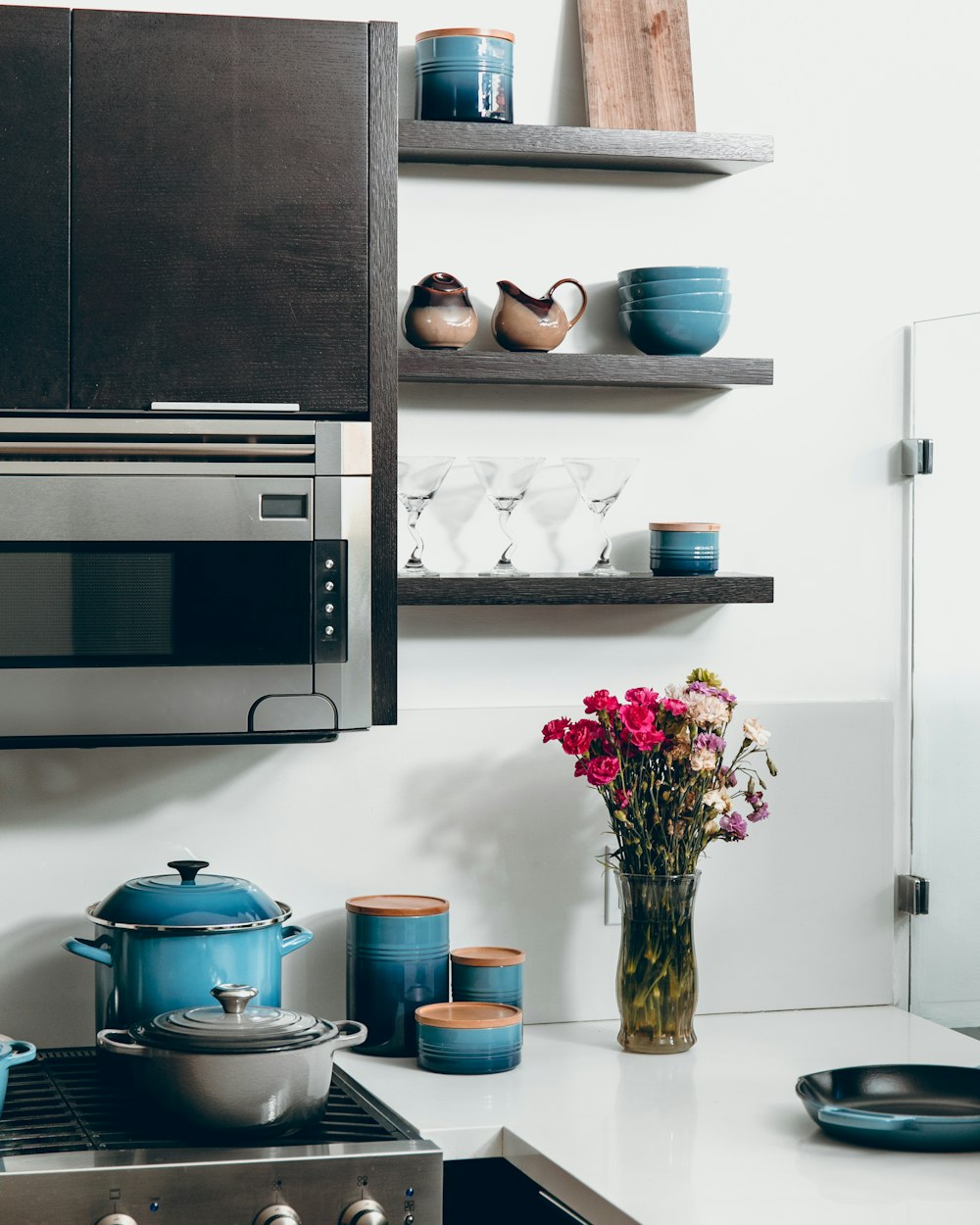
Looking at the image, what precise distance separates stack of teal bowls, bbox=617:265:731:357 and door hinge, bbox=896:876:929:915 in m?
0.92

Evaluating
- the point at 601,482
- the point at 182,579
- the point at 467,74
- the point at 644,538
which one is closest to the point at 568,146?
the point at 467,74

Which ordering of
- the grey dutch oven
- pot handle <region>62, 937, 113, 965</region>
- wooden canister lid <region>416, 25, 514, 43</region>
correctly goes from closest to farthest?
the grey dutch oven → pot handle <region>62, 937, 113, 965</region> → wooden canister lid <region>416, 25, 514, 43</region>

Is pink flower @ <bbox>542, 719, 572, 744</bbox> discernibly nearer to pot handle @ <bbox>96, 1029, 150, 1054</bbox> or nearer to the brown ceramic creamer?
the brown ceramic creamer

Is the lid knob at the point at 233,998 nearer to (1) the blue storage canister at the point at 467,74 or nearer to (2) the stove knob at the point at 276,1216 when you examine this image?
(2) the stove knob at the point at 276,1216

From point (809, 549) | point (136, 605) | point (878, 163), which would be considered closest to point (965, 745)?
point (809, 549)

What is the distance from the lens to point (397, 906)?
2246 millimetres

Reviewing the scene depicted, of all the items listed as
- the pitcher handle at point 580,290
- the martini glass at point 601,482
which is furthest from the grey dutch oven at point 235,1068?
the pitcher handle at point 580,290

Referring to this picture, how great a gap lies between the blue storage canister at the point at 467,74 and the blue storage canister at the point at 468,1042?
1252mm

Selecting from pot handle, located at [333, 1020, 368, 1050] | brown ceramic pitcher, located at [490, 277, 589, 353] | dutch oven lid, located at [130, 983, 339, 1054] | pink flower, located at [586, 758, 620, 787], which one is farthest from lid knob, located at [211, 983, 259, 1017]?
brown ceramic pitcher, located at [490, 277, 589, 353]

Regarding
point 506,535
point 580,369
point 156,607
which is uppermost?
point 580,369

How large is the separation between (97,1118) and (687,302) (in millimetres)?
1377

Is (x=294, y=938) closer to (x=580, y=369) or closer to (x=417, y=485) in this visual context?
(x=417, y=485)

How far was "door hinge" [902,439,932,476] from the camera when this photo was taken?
2564mm

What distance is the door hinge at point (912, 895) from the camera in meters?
2.57
